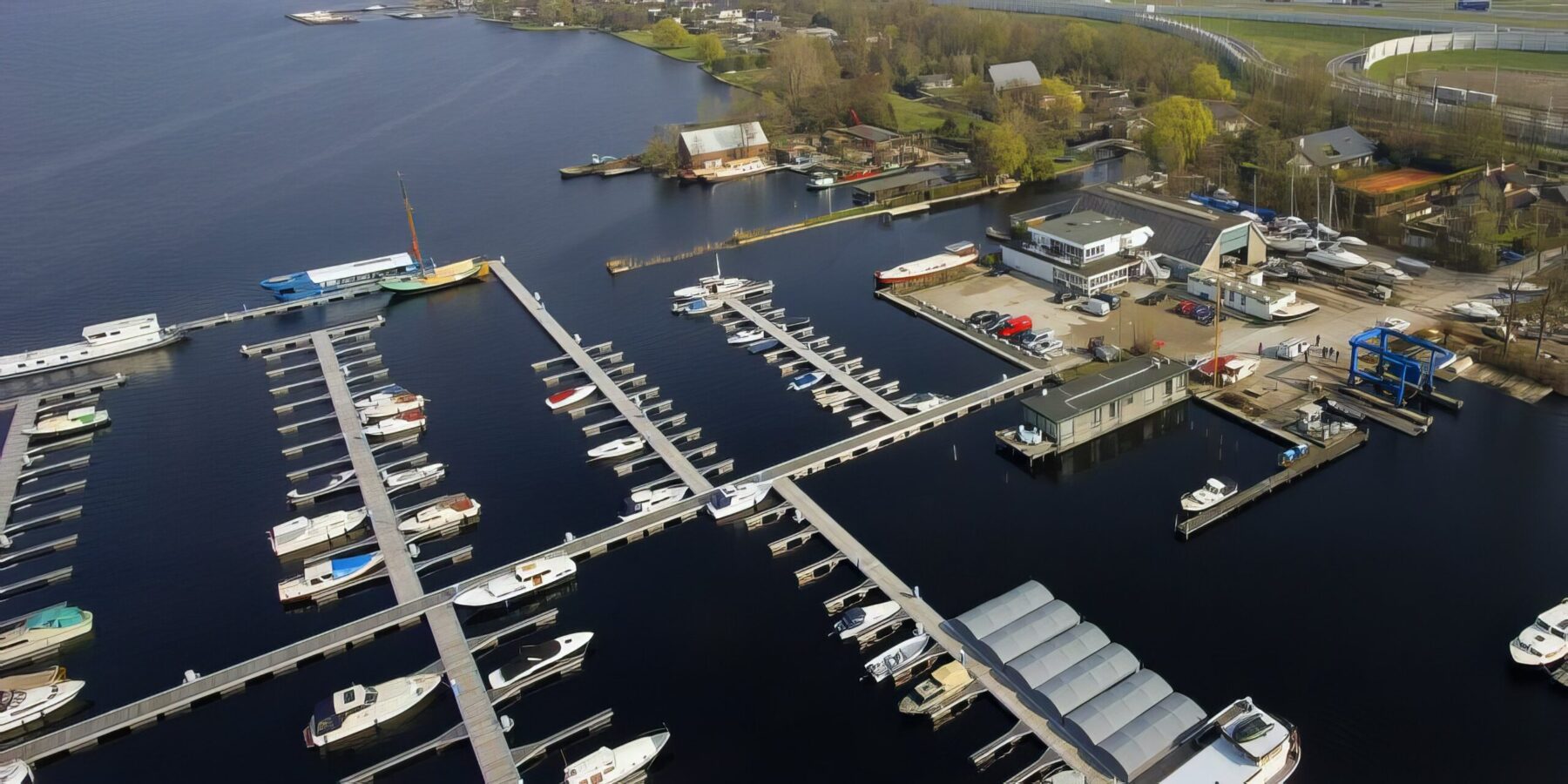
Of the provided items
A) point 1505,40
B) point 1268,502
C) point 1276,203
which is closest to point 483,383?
point 1268,502

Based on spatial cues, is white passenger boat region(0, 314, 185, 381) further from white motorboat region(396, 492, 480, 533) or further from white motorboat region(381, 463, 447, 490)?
white motorboat region(396, 492, 480, 533)

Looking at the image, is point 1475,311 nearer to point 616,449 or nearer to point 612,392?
Result: point 616,449

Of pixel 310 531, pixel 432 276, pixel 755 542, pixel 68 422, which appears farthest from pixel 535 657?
pixel 432 276

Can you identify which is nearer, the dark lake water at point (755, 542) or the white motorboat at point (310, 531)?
the dark lake water at point (755, 542)

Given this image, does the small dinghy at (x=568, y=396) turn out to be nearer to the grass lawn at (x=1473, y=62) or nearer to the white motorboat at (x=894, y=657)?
the white motorboat at (x=894, y=657)

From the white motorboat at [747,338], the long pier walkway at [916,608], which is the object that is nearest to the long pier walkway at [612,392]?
the long pier walkway at [916,608]

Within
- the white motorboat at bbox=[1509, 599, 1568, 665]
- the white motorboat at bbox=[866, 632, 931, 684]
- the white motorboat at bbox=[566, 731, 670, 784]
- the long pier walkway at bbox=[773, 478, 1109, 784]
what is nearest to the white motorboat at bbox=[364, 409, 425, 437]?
the long pier walkway at bbox=[773, 478, 1109, 784]
